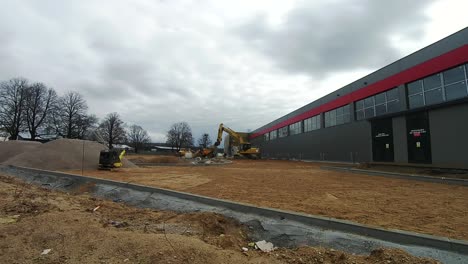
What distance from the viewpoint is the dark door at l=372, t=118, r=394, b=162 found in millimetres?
26172

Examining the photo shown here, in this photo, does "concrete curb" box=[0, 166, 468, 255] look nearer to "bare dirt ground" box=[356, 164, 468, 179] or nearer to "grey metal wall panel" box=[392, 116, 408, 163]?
"bare dirt ground" box=[356, 164, 468, 179]

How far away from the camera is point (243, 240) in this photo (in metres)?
6.12

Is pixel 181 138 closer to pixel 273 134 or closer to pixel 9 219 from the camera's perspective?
pixel 273 134

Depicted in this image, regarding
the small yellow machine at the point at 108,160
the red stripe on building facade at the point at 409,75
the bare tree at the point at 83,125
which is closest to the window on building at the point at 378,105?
the red stripe on building facade at the point at 409,75

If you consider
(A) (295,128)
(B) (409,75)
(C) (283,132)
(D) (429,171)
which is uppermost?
(B) (409,75)

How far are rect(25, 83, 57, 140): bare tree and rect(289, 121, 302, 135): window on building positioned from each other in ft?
168

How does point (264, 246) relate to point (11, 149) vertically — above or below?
below

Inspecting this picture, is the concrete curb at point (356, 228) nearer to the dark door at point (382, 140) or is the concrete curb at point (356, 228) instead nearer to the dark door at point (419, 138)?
the dark door at point (419, 138)

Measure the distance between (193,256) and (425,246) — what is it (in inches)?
174

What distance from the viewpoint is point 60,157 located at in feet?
Result: 81.5

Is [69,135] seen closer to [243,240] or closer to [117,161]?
[117,161]

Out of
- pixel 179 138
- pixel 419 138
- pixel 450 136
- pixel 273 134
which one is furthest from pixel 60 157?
pixel 179 138

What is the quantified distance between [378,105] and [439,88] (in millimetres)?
7869

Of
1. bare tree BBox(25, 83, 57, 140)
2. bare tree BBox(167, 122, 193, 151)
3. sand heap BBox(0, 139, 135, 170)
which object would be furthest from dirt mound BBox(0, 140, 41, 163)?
bare tree BBox(167, 122, 193, 151)
